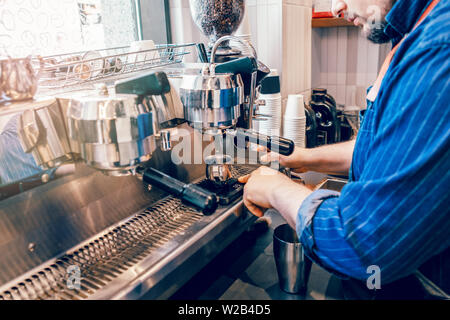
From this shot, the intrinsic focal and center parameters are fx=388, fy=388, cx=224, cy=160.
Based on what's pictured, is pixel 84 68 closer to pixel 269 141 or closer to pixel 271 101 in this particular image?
pixel 269 141

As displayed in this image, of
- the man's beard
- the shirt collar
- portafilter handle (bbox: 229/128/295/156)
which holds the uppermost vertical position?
the shirt collar

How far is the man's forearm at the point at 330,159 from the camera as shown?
1138mm

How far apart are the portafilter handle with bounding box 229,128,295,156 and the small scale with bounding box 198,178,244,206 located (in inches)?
5.0

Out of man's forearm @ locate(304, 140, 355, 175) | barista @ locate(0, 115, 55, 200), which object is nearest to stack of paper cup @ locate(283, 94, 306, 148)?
man's forearm @ locate(304, 140, 355, 175)

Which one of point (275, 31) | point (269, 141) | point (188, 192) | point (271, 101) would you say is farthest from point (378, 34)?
point (275, 31)

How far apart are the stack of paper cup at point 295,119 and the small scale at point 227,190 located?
695mm

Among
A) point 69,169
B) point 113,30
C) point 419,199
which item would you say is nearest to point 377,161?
point 419,199

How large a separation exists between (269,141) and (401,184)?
349 mm

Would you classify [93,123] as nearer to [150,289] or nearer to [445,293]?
[150,289]

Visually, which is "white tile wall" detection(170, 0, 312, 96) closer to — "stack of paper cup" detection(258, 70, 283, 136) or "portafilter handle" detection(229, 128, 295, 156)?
"stack of paper cup" detection(258, 70, 283, 136)

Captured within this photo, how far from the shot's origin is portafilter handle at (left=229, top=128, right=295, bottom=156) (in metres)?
0.85

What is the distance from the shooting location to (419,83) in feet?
1.75

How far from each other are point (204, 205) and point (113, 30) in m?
1.06

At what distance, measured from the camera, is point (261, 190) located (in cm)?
81
